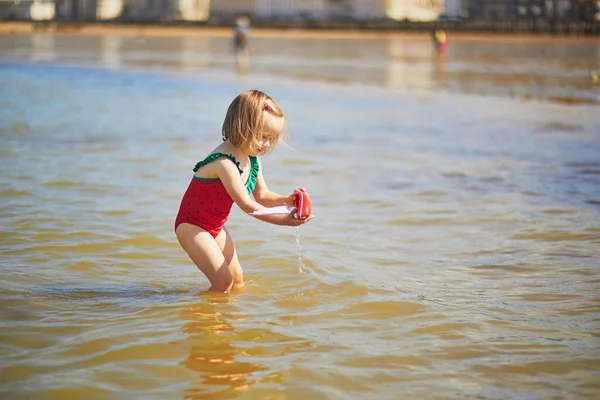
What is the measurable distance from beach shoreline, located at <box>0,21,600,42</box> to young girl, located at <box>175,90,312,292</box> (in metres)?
57.3

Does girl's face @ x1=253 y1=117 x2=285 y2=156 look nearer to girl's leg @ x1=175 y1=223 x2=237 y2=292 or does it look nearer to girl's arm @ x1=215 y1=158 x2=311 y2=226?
girl's arm @ x1=215 y1=158 x2=311 y2=226

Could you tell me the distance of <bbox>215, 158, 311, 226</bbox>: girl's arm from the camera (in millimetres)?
4477

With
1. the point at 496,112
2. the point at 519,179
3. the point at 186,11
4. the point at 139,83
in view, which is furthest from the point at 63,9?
the point at 519,179

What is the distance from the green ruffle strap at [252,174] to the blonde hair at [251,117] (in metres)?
0.20

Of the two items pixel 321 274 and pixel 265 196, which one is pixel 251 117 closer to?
pixel 265 196

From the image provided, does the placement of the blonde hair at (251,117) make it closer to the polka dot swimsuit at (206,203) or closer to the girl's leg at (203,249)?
the polka dot swimsuit at (206,203)

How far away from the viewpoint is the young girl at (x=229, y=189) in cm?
446

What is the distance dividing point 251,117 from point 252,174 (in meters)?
0.42

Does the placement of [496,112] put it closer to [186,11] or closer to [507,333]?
[507,333]

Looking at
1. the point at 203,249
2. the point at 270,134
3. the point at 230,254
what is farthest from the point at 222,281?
the point at 270,134

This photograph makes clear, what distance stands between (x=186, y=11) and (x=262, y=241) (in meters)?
81.7

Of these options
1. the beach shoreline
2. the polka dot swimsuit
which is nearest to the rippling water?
the polka dot swimsuit

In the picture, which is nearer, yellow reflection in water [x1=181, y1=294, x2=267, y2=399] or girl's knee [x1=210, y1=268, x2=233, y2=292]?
yellow reflection in water [x1=181, y1=294, x2=267, y2=399]

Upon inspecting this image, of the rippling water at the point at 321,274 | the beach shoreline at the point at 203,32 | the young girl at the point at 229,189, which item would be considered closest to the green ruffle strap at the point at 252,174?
the young girl at the point at 229,189
